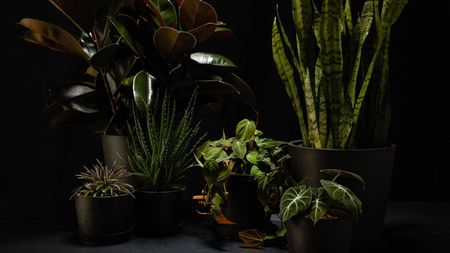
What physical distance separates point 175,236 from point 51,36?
0.71 meters

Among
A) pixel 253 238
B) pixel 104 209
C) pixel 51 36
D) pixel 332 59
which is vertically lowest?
pixel 253 238

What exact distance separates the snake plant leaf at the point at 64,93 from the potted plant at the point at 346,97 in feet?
2.06

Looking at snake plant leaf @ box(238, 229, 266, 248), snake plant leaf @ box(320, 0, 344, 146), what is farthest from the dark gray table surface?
snake plant leaf @ box(320, 0, 344, 146)

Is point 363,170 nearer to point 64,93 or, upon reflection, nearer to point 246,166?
point 246,166

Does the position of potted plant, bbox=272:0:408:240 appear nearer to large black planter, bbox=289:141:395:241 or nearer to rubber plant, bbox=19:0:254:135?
large black planter, bbox=289:141:395:241

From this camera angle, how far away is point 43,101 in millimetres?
2053

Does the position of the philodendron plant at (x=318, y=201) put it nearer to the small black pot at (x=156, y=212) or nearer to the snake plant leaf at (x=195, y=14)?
the small black pot at (x=156, y=212)

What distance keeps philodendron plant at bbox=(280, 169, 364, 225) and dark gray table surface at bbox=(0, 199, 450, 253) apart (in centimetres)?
23

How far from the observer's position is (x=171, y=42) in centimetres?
159

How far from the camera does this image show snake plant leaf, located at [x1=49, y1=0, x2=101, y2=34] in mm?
1599

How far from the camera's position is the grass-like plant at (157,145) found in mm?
1588

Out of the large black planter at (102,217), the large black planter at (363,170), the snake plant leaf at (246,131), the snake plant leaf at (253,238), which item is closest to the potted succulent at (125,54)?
the snake plant leaf at (246,131)

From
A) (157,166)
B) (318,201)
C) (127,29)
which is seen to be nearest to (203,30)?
(127,29)

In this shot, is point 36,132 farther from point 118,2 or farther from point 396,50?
point 396,50
